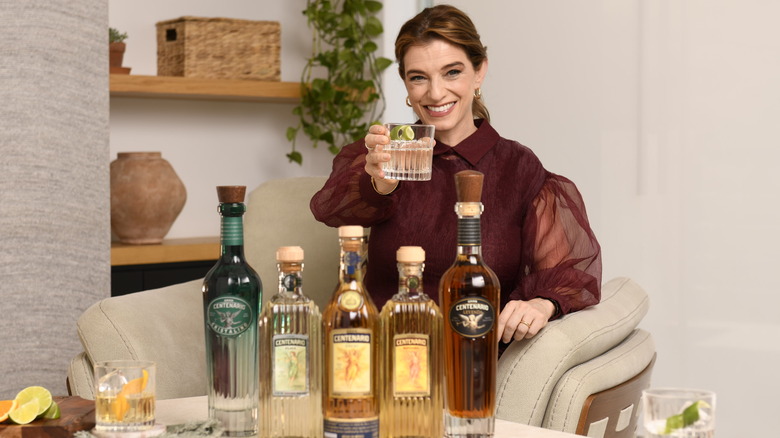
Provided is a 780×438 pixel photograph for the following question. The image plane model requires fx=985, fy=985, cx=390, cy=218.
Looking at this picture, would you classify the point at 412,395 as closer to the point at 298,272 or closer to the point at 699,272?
the point at 298,272

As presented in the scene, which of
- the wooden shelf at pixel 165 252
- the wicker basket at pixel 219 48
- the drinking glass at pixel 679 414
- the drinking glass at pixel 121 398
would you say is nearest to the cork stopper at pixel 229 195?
the drinking glass at pixel 121 398

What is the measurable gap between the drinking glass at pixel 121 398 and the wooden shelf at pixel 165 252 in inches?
83.0

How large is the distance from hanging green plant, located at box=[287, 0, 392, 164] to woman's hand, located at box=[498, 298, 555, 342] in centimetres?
215

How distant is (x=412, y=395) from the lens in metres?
1.10

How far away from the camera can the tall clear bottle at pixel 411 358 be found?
1.09 m

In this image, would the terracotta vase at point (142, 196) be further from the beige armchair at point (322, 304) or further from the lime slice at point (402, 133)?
the lime slice at point (402, 133)

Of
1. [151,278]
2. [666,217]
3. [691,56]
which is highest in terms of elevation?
[691,56]

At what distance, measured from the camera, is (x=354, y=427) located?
1.09 metres

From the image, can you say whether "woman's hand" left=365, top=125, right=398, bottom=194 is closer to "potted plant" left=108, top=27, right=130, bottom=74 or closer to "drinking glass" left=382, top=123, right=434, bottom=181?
"drinking glass" left=382, top=123, right=434, bottom=181

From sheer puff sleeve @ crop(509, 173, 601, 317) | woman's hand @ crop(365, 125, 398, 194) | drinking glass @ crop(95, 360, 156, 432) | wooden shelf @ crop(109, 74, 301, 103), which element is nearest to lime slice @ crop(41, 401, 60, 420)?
drinking glass @ crop(95, 360, 156, 432)

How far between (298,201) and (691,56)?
144 cm

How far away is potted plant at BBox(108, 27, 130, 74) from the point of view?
133 inches

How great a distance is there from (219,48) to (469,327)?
8.57 feet

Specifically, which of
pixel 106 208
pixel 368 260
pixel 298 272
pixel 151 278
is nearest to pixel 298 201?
pixel 368 260
